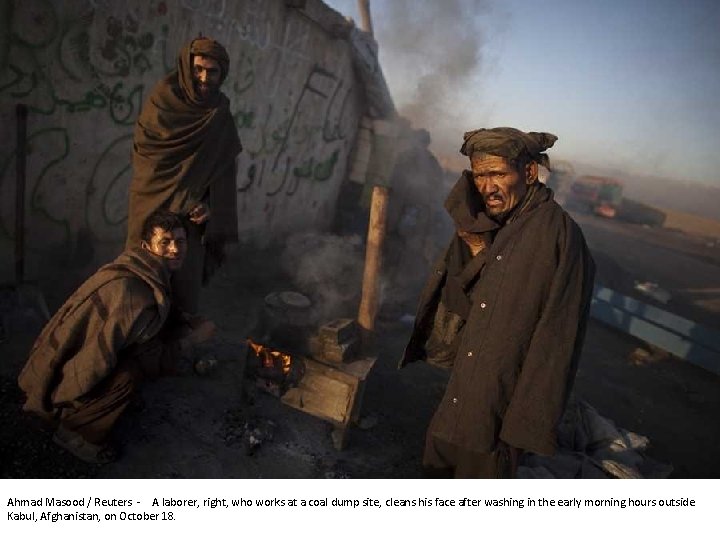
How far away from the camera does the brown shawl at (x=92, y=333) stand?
256 centimetres

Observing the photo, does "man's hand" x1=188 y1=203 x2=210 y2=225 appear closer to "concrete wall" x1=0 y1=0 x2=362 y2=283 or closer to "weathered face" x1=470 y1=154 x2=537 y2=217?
"concrete wall" x1=0 y1=0 x2=362 y2=283

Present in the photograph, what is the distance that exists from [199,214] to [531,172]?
8.79 ft

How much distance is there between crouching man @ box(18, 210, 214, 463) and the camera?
8.45 ft

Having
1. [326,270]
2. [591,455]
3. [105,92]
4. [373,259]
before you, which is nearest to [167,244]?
[373,259]

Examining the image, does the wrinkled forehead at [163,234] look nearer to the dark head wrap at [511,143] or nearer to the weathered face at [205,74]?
the weathered face at [205,74]

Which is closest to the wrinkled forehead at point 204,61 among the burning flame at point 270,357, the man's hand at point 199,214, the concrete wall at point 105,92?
the man's hand at point 199,214

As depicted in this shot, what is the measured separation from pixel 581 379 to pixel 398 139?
19.6 ft

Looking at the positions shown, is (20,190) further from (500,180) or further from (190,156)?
(500,180)

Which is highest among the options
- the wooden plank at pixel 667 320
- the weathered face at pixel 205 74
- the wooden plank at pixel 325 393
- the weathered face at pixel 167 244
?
the weathered face at pixel 205 74

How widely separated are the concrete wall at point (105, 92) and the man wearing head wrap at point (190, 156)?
59.0 inches

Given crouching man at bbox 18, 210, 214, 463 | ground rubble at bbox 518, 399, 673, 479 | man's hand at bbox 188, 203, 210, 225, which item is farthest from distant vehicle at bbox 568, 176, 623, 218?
crouching man at bbox 18, 210, 214, 463

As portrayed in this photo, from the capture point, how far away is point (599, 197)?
2591cm

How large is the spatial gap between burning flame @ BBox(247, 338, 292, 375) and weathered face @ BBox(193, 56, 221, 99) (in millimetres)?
1993
